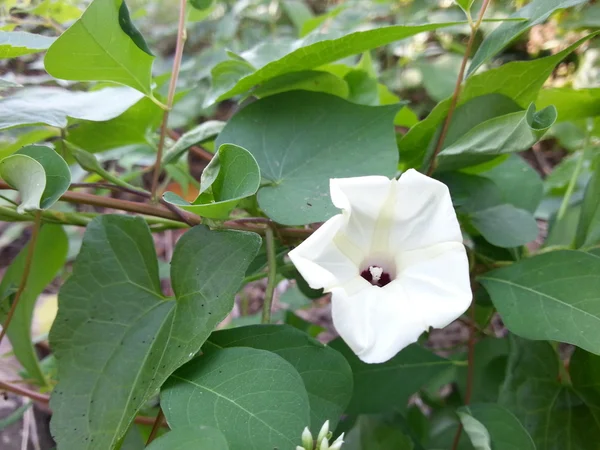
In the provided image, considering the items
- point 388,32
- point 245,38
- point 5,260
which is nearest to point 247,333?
point 388,32

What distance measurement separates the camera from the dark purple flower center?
0.52 m

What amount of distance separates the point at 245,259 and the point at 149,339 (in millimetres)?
154

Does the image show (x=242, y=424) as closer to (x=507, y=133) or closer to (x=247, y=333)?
(x=247, y=333)

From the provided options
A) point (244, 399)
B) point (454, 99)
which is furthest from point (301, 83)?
point (244, 399)

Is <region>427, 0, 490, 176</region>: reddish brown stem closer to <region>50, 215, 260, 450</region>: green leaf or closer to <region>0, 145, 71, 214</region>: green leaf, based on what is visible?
<region>50, 215, 260, 450</region>: green leaf

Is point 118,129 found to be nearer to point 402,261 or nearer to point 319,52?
point 319,52

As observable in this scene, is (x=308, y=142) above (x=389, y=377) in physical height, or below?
above

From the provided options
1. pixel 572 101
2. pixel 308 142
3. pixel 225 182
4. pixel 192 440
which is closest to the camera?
pixel 192 440

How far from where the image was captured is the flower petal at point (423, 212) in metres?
0.45

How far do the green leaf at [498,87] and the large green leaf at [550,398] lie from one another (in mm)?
298

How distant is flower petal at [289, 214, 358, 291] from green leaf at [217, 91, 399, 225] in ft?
0.32

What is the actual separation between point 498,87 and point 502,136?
5.0 inches

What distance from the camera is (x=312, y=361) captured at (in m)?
0.51

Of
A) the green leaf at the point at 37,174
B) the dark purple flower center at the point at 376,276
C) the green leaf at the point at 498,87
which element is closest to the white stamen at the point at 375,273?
the dark purple flower center at the point at 376,276
